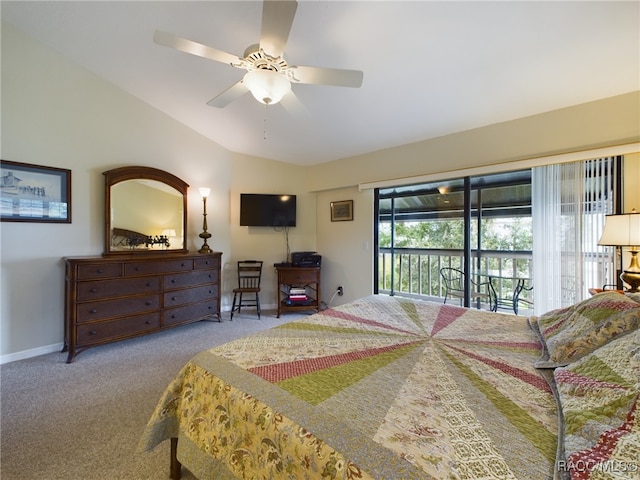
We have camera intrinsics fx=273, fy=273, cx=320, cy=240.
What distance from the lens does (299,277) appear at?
4082 mm

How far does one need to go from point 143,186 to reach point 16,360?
2.07m

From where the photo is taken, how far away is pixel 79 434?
64.7 inches

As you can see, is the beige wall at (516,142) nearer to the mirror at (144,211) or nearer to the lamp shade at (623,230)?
the lamp shade at (623,230)

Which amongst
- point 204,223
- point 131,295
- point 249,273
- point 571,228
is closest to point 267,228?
point 249,273

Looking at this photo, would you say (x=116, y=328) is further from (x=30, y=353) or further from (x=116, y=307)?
(x=30, y=353)

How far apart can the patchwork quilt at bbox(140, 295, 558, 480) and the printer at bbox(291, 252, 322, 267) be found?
2.62 metres

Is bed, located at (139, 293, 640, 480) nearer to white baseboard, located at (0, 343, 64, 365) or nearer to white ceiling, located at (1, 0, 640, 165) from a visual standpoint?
white ceiling, located at (1, 0, 640, 165)

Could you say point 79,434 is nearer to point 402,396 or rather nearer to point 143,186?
point 402,396

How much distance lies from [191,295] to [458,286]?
3.41 m

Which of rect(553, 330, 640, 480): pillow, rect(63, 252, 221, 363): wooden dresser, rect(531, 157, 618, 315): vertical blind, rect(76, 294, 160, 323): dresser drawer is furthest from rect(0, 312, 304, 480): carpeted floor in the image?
rect(531, 157, 618, 315): vertical blind

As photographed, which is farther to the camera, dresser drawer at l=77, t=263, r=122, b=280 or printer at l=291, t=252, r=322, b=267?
printer at l=291, t=252, r=322, b=267

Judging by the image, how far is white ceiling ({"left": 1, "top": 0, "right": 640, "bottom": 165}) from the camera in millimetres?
1772

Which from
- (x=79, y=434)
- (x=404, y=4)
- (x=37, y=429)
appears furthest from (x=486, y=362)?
(x=37, y=429)

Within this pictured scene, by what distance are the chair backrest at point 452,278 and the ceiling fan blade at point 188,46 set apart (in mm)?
3259
